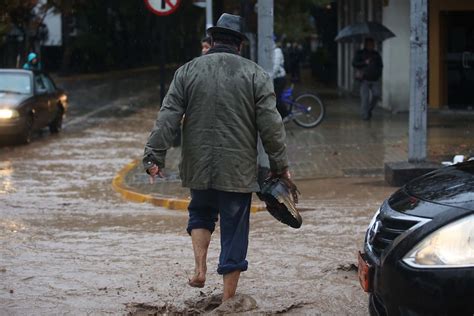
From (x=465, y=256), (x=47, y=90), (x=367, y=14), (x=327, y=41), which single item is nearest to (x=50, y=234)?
(x=465, y=256)

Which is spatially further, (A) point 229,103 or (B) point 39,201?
(B) point 39,201

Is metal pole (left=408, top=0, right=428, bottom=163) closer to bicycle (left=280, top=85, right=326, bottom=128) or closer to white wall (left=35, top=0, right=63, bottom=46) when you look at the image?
bicycle (left=280, top=85, right=326, bottom=128)

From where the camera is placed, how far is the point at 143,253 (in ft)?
25.8

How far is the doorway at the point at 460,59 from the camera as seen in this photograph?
2045cm

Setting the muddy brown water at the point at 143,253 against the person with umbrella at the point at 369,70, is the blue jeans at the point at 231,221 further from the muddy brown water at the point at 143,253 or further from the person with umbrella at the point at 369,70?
the person with umbrella at the point at 369,70

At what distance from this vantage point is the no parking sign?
1345cm

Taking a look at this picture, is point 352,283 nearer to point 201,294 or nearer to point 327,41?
point 201,294

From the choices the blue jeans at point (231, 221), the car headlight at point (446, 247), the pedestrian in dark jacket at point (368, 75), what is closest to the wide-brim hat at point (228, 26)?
the blue jeans at point (231, 221)

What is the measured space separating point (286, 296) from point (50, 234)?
358cm

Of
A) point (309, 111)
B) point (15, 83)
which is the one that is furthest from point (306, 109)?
point (15, 83)

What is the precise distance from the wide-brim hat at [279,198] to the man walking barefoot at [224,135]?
77mm

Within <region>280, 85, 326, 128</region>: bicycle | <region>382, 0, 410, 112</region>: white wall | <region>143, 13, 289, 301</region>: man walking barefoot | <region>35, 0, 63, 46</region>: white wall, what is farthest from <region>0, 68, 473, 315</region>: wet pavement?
<region>35, 0, 63, 46</region>: white wall

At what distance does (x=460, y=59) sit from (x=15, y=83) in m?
10.2

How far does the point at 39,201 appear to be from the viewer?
11258 millimetres
